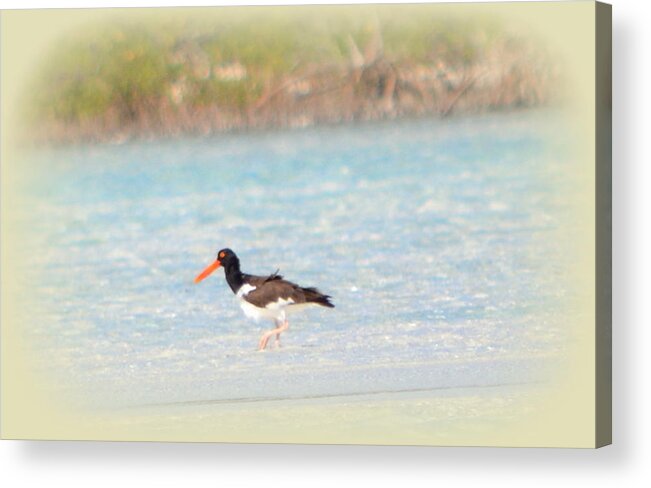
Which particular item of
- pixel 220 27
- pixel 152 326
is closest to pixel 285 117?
pixel 220 27

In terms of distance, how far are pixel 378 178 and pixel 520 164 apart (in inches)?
27.6

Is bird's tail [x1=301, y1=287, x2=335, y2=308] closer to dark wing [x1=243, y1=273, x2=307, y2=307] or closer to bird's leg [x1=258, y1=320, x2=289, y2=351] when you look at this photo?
dark wing [x1=243, y1=273, x2=307, y2=307]

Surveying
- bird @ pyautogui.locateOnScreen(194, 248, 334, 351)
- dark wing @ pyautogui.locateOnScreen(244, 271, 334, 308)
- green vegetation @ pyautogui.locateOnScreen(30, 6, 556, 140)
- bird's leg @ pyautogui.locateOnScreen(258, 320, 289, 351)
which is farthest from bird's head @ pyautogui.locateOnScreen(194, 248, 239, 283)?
green vegetation @ pyautogui.locateOnScreen(30, 6, 556, 140)

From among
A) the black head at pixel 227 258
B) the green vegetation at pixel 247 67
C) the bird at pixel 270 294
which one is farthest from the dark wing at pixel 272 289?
the green vegetation at pixel 247 67

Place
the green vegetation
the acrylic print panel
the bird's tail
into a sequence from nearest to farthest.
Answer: the acrylic print panel < the green vegetation < the bird's tail

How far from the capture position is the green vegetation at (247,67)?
1090 cm

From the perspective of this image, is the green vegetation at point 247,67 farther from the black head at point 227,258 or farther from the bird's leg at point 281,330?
the bird's leg at point 281,330

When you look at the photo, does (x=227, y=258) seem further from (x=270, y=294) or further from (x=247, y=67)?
(x=247, y=67)

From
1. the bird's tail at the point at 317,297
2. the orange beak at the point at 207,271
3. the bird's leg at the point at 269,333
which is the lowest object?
the bird's leg at the point at 269,333

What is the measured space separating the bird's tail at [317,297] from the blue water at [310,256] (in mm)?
35

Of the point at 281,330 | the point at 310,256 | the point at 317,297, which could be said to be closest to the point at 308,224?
the point at 310,256

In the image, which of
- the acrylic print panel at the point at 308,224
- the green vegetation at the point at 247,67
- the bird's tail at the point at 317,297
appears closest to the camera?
the acrylic print panel at the point at 308,224

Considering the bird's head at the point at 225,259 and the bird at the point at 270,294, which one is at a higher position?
the bird's head at the point at 225,259

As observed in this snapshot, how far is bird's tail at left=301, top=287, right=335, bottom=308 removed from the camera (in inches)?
433
